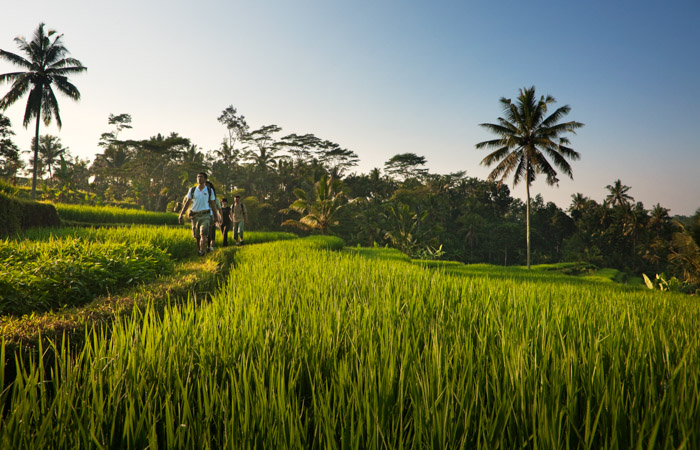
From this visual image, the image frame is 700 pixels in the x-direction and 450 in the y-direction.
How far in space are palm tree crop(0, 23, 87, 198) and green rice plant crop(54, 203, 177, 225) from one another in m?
13.2

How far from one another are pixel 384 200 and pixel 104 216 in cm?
2604

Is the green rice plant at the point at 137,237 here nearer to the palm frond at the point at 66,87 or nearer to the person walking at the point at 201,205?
the person walking at the point at 201,205

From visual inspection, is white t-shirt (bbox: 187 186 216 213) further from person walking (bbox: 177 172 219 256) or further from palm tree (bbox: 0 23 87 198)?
palm tree (bbox: 0 23 87 198)

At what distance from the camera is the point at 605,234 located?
3497cm

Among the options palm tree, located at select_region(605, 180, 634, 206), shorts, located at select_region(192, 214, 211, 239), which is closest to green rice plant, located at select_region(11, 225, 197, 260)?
shorts, located at select_region(192, 214, 211, 239)

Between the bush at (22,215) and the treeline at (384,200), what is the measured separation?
1633 centimetres

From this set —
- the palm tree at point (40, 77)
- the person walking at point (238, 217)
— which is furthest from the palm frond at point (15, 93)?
the person walking at point (238, 217)

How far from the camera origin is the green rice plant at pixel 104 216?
43.9ft

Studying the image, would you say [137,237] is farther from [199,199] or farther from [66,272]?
[66,272]

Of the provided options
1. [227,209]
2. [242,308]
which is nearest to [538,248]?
[227,209]

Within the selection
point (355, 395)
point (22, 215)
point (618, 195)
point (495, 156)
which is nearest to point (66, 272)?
point (355, 395)

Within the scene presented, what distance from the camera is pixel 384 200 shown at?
35750 millimetres

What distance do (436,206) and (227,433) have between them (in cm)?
3676

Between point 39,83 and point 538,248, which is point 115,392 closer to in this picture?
point 39,83
